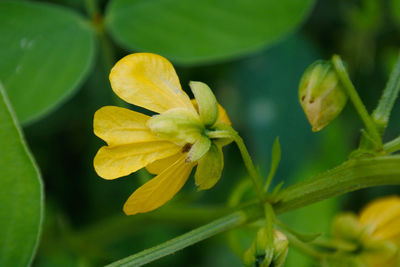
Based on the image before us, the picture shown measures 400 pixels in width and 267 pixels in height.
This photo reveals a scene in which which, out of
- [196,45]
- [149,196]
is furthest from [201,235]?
[196,45]

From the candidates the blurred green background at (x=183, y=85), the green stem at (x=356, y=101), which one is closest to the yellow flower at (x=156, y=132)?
the green stem at (x=356, y=101)

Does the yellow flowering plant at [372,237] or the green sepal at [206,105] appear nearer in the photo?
the green sepal at [206,105]

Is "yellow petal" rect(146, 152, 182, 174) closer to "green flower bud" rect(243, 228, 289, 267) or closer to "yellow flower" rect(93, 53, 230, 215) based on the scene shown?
"yellow flower" rect(93, 53, 230, 215)

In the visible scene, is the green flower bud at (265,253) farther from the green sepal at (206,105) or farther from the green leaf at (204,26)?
the green leaf at (204,26)

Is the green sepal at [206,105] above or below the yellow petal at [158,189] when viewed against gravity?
above

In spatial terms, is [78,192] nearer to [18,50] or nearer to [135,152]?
[18,50]

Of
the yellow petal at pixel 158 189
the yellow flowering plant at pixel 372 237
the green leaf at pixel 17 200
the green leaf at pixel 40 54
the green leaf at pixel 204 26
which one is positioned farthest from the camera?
the green leaf at pixel 204 26

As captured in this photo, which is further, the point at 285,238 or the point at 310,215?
the point at 310,215

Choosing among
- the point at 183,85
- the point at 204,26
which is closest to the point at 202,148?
the point at 204,26
